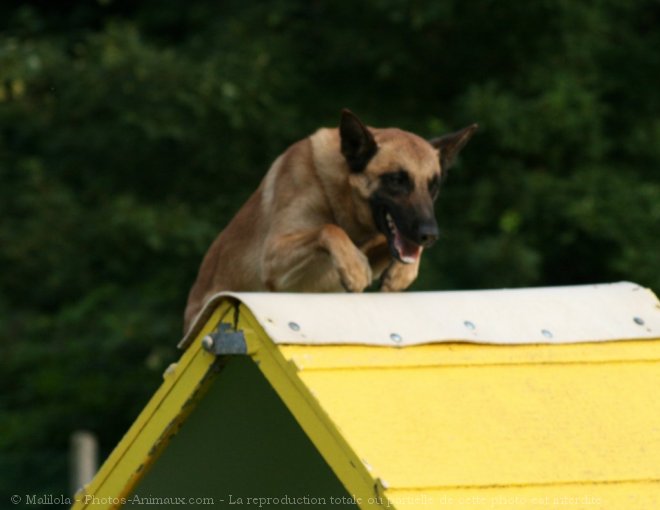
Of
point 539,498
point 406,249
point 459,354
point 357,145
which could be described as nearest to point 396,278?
point 406,249

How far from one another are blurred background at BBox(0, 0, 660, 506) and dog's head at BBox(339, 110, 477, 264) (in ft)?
16.8

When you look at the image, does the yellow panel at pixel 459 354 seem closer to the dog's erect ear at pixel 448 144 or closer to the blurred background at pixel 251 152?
the dog's erect ear at pixel 448 144

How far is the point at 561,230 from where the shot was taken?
10.5 meters

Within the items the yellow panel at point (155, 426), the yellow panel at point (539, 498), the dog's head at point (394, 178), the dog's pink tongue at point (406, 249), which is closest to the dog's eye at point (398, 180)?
the dog's head at point (394, 178)

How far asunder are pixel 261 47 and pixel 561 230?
258 cm

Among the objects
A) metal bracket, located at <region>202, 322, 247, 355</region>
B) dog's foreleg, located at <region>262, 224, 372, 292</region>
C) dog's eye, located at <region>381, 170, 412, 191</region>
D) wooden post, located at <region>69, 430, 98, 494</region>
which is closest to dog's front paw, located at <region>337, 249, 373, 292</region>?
dog's foreleg, located at <region>262, 224, 372, 292</region>

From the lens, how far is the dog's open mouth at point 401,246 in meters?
4.39

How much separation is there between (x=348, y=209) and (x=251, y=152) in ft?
21.2

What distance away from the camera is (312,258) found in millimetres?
4426

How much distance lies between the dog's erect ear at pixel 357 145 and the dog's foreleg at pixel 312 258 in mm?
245

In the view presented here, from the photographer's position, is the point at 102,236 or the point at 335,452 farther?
the point at 102,236

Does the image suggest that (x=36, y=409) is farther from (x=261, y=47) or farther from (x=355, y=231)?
(x=355, y=231)

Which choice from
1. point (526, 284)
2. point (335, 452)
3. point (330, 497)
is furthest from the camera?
point (526, 284)

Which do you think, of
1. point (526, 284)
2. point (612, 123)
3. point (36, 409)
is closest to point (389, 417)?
point (526, 284)
